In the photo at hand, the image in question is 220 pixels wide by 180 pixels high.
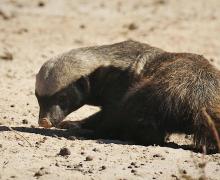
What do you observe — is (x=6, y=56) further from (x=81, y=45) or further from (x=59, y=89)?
(x=59, y=89)

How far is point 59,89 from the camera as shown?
29.8 ft

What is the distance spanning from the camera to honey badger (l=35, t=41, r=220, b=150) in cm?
832

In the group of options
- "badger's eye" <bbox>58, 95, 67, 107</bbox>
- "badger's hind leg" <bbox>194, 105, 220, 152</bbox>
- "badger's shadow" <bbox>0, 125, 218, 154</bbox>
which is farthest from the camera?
"badger's eye" <bbox>58, 95, 67, 107</bbox>

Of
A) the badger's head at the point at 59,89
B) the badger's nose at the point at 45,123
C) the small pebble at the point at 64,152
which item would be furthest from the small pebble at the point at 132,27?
the small pebble at the point at 64,152

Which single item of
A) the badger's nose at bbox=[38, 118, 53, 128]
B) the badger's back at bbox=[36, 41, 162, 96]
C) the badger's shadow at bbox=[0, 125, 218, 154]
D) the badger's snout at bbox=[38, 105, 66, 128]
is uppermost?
the badger's back at bbox=[36, 41, 162, 96]

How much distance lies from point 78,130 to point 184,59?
1837 mm

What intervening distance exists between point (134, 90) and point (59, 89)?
0.98 metres

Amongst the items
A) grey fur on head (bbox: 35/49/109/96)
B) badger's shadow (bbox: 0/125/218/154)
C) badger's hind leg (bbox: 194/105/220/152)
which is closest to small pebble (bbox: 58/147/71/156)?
badger's shadow (bbox: 0/125/218/154)

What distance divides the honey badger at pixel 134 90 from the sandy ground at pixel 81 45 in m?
0.32

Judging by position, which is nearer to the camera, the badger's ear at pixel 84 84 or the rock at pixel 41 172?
the rock at pixel 41 172

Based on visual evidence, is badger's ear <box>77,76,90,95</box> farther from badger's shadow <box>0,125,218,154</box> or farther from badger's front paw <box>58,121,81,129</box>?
badger's front paw <box>58,121,81,129</box>


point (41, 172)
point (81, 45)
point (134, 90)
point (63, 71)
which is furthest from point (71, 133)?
point (81, 45)

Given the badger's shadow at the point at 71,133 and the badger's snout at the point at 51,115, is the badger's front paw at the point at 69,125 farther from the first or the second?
the badger's snout at the point at 51,115

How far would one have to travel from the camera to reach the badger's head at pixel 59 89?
29.7 feet
